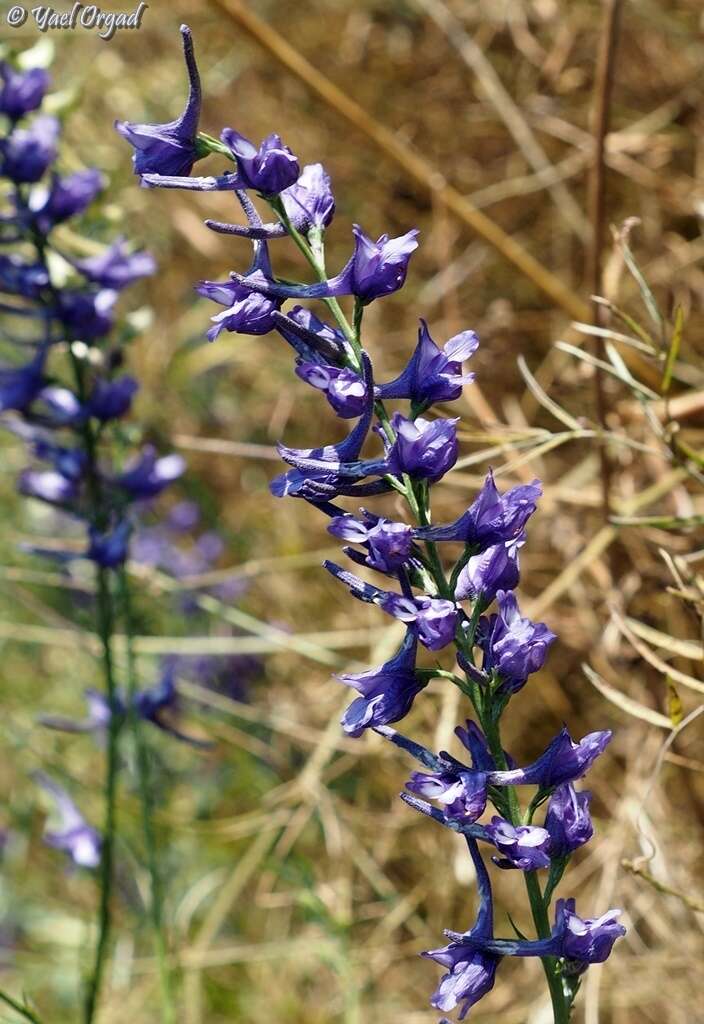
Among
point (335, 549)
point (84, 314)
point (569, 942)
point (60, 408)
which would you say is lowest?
point (335, 549)

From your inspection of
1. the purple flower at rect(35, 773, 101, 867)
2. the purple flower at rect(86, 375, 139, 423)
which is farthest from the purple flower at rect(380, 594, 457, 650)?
the purple flower at rect(35, 773, 101, 867)

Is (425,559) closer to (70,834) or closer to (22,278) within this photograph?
(22,278)

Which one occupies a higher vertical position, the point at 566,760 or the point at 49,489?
the point at 566,760

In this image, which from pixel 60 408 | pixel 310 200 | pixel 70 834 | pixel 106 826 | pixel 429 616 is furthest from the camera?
pixel 70 834

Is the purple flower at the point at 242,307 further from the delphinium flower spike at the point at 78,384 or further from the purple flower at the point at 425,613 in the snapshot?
the delphinium flower spike at the point at 78,384

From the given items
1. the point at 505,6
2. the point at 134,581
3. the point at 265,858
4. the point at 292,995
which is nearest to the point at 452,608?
the point at 265,858

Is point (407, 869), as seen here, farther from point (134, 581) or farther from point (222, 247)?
point (222, 247)

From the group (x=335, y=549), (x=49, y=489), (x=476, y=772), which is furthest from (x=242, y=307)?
(x=335, y=549)
